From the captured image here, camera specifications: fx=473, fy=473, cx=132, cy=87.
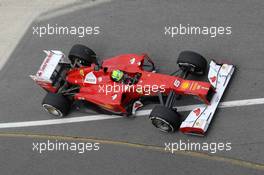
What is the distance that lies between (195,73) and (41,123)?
4.01 m

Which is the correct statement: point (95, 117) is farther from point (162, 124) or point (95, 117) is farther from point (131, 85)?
point (162, 124)

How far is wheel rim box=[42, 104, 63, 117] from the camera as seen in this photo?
11.3 meters

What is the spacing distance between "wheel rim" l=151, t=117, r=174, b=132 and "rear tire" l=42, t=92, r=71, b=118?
2.27 meters

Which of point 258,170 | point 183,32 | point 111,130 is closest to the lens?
point 258,170

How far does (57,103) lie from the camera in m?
11.2

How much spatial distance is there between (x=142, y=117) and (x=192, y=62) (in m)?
1.73

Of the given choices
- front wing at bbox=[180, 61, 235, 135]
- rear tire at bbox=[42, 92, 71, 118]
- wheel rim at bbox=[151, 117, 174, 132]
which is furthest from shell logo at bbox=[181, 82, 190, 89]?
rear tire at bbox=[42, 92, 71, 118]

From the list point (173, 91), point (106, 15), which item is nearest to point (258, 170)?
point (173, 91)

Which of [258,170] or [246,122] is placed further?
[246,122]

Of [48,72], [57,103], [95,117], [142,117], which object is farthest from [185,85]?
[48,72]

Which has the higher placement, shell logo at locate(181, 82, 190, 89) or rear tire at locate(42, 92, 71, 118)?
shell logo at locate(181, 82, 190, 89)

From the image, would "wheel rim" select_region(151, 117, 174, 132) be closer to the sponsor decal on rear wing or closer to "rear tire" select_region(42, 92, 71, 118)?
"rear tire" select_region(42, 92, 71, 118)

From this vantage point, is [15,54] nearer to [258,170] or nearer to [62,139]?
[62,139]

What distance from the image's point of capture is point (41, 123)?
38.8 ft
